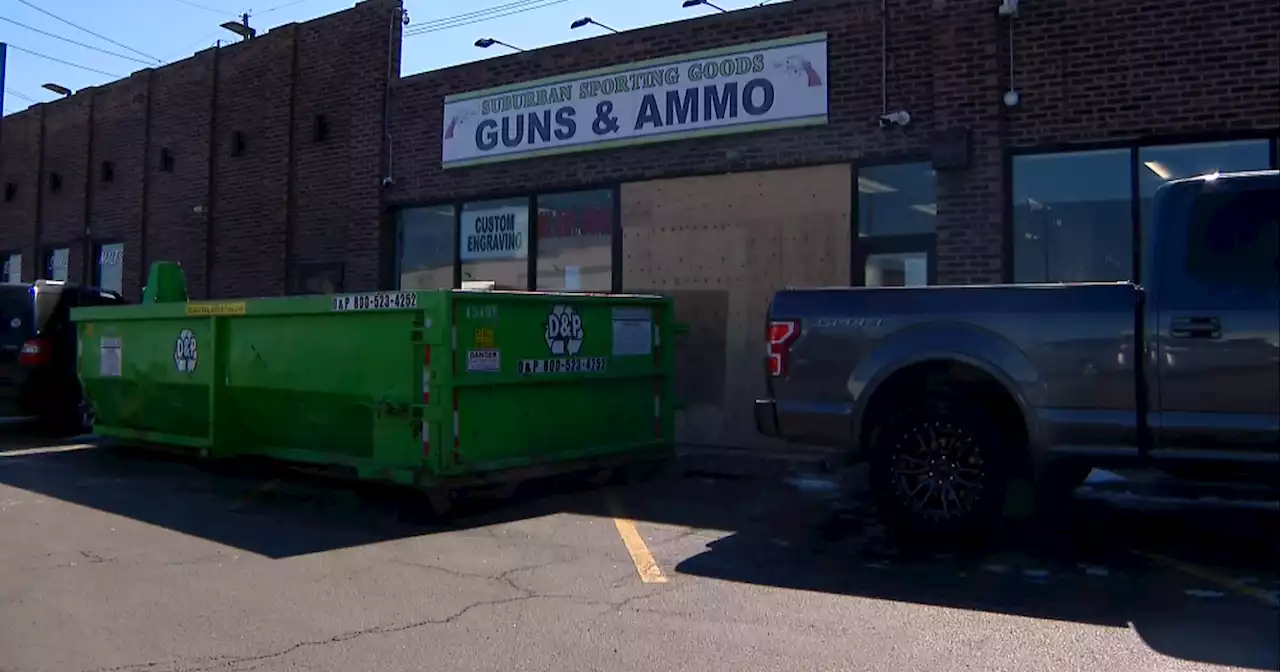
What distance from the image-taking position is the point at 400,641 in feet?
17.4

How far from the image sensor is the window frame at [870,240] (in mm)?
11789

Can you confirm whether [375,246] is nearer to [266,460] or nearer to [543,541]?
[266,460]

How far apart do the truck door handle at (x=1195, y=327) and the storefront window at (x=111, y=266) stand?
19.7m

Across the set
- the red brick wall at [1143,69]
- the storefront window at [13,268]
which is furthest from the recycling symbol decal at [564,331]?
the storefront window at [13,268]

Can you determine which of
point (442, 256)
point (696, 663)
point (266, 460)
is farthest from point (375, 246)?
point (696, 663)

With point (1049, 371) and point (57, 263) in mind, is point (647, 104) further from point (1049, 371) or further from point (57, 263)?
point (57, 263)

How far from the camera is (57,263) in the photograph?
23141 mm

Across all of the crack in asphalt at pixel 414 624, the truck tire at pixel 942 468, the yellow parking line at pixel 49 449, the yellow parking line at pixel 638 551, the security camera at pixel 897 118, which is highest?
the security camera at pixel 897 118

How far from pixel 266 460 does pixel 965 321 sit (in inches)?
270

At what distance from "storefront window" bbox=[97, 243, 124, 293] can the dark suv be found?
7.55 m

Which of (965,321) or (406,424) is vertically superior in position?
(965,321)

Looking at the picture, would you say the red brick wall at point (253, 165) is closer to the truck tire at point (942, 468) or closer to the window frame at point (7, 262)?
the window frame at point (7, 262)

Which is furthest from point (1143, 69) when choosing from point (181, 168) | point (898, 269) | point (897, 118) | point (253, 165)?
point (181, 168)

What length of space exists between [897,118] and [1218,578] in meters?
6.58
